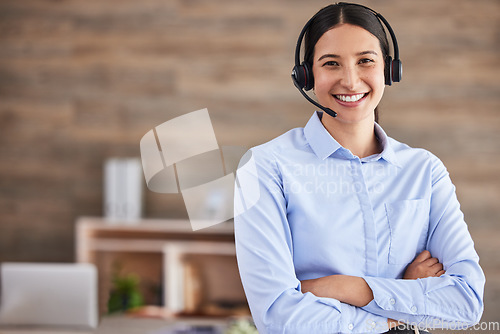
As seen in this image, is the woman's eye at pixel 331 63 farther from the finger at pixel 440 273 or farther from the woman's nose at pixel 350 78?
the finger at pixel 440 273

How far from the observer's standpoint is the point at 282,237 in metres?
1.07

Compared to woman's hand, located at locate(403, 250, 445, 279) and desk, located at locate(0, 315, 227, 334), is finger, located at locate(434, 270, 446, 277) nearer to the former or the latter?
woman's hand, located at locate(403, 250, 445, 279)

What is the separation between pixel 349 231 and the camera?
3.49 feet

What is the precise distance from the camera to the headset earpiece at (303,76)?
44.6 inches

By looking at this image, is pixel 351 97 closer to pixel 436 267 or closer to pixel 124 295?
pixel 436 267

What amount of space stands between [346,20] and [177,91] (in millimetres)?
3115

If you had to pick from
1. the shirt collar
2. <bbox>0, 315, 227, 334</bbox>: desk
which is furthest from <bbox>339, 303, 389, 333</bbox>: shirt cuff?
<bbox>0, 315, 227, 334</bbox>: desk

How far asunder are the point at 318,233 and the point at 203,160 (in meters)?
0.45

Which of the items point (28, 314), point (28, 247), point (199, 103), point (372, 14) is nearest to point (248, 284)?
point (372, 14)

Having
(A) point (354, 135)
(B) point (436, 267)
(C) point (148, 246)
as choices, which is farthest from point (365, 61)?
(C) point (148, 246)

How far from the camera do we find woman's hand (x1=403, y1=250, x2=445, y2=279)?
1.07 m

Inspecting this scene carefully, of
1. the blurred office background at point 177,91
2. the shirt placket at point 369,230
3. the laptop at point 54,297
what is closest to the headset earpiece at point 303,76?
the shirt placket at point 369,230

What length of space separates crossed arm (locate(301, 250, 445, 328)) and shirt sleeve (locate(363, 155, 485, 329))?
0.01 metres

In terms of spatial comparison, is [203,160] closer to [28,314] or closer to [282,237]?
[282,237]
